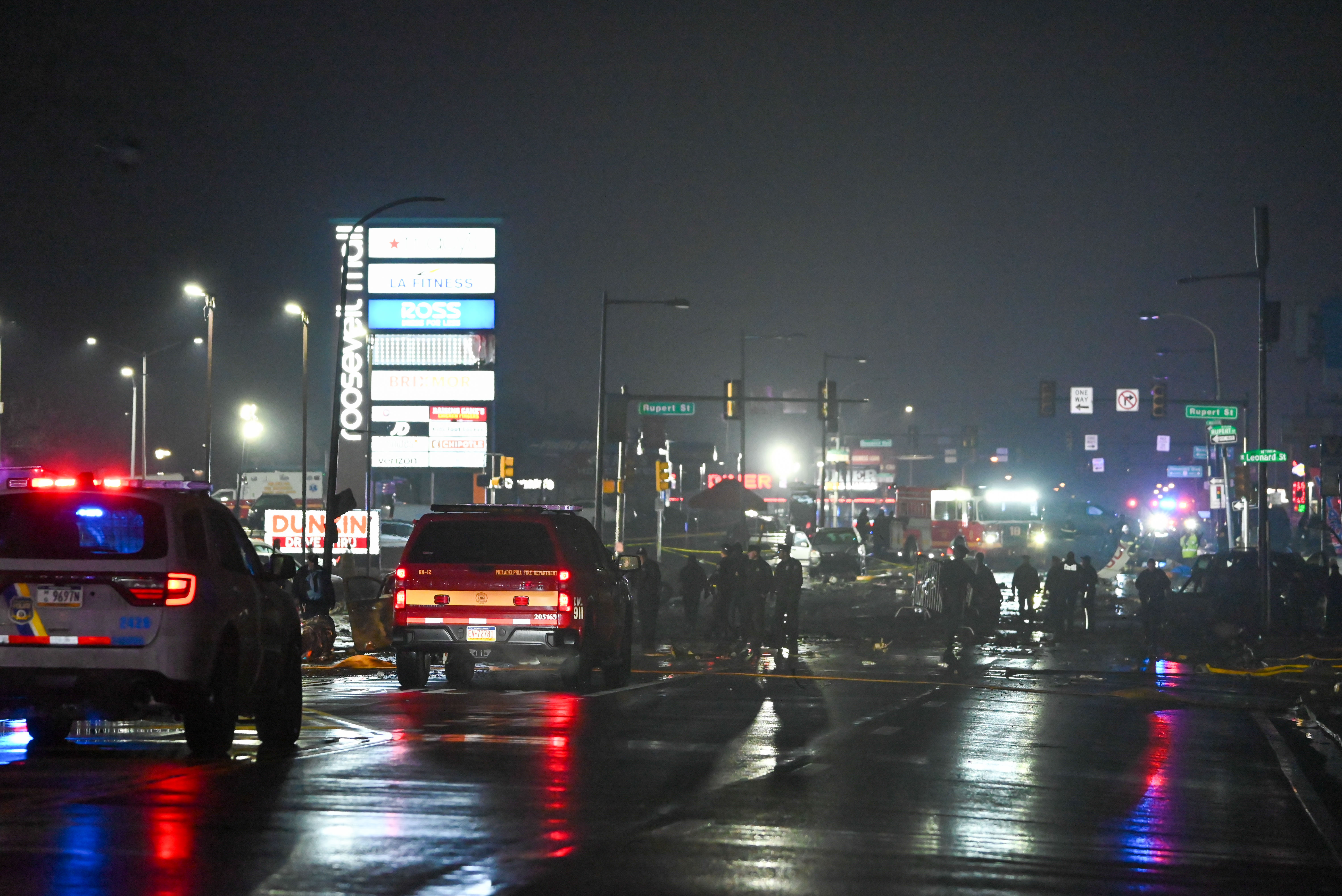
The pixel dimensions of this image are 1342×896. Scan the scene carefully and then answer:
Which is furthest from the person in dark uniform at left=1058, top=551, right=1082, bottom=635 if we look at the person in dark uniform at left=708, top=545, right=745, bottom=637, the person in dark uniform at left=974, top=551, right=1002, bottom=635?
the person in dark uniform at left=708, top=545, right=745, bottom=637

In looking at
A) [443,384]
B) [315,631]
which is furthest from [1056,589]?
[443,384]

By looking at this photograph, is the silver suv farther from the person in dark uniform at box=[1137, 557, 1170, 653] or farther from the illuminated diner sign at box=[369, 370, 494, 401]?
the illuminated diner sign at box=[369, 370, 494, 401]

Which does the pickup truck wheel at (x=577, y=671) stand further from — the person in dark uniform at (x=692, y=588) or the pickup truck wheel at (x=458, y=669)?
the person in dark uniform at (x=692, y=588)

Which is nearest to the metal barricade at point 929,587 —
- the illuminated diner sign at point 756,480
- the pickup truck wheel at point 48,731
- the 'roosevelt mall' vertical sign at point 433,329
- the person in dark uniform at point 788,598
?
the person in dark uniform at point 788,598

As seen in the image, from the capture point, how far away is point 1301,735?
14.5 m

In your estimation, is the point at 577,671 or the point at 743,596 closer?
the point at 577,671

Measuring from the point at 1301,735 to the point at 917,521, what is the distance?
157ft

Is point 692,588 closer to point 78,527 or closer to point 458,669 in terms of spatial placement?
point 458,669

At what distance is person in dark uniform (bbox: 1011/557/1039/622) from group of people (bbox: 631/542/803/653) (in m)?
5.64

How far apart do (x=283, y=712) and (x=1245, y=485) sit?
3802 centimetres

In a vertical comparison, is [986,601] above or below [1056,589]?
below

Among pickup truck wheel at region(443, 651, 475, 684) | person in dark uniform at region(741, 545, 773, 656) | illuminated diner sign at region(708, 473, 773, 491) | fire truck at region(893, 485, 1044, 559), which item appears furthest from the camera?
illuminated diner sign at region(708, 473, 773, 491)

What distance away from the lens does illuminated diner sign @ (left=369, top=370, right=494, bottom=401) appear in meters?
76.3

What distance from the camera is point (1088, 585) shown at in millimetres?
30172
